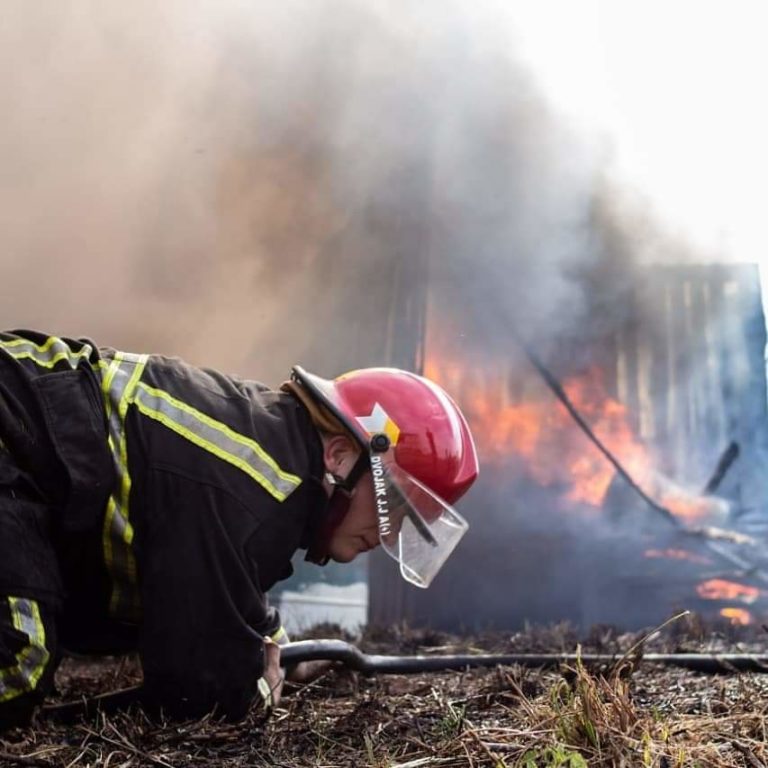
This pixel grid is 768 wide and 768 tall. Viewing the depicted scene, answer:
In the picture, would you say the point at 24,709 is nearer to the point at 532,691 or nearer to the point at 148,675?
the point at 148,675

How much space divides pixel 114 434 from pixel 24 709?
0.74m

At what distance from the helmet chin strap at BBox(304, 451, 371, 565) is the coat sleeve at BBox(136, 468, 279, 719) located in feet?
1.28

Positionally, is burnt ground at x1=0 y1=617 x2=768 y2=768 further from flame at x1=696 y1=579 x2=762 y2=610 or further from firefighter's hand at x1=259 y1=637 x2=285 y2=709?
flame at x1=696 y1=579 x2=762 y2=610

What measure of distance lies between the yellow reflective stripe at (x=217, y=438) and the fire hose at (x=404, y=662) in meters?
0.74

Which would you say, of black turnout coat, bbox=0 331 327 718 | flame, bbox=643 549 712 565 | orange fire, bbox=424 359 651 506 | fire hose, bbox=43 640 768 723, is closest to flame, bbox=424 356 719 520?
orange fire, bbox=424 359 651 506

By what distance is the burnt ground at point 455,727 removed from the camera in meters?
1.71

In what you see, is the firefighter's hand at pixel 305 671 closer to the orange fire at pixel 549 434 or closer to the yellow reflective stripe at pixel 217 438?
the yellow reflective stripe at pixel 217 438

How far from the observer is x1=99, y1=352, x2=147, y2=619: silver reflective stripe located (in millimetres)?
2430

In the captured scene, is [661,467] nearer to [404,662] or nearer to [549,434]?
[549,434]

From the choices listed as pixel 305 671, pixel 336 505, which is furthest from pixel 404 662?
pixel 336 505

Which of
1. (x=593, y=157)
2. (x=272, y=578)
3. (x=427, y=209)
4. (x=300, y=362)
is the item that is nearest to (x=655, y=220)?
(x=593, y=157)

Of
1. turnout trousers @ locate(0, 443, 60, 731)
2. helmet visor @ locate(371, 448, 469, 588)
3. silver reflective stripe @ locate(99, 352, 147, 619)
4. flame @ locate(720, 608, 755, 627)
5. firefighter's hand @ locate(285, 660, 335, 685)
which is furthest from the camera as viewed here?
flame @ locate(720, 608, 755, 627)

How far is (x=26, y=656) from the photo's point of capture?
2229 millimetres

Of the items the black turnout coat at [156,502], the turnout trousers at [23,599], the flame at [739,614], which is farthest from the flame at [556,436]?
the turnout trousers at [23,599]
